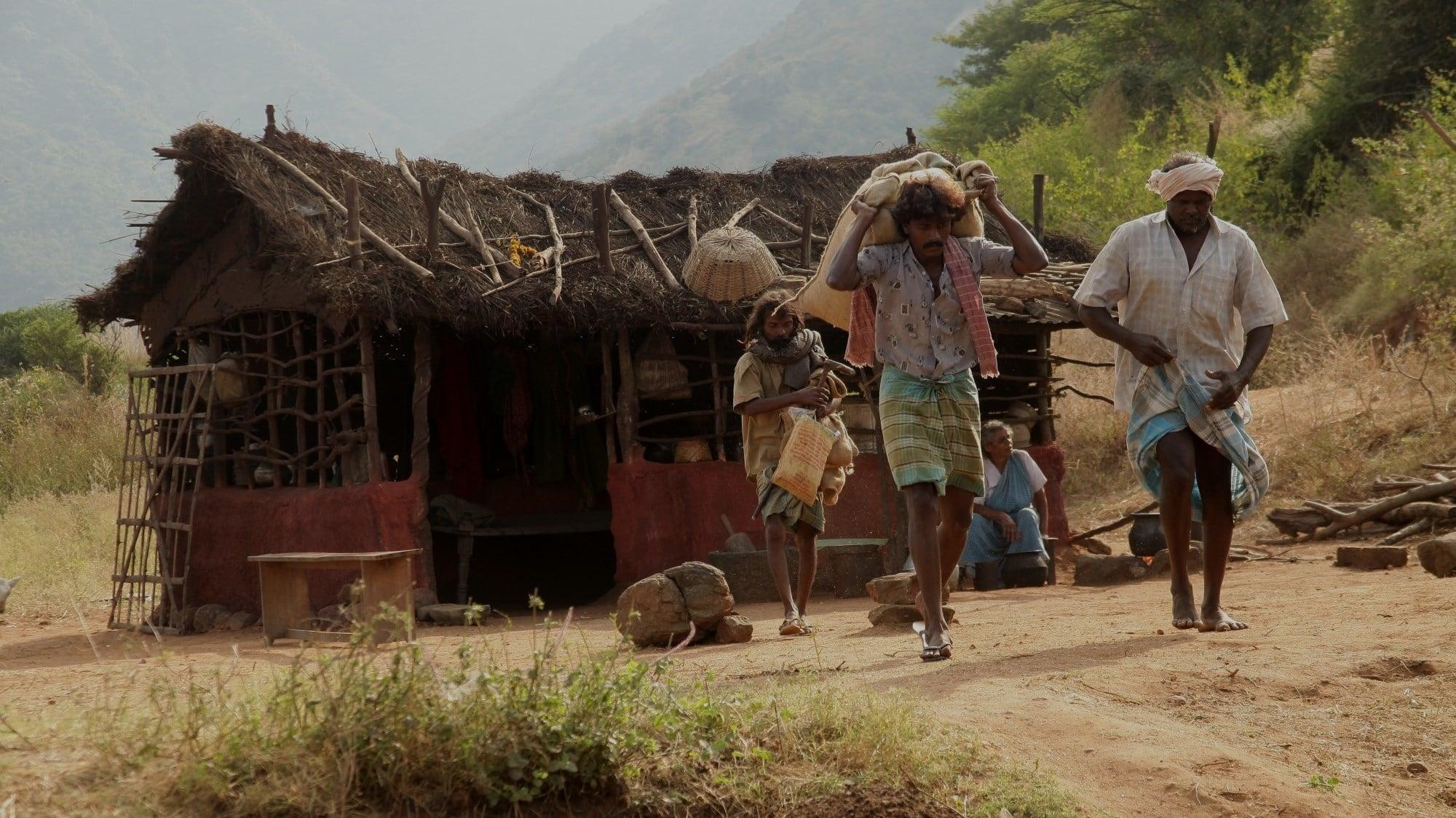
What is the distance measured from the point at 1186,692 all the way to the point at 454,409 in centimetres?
929

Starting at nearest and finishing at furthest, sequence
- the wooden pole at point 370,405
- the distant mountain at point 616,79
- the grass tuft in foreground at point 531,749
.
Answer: the grass tuft in foreground at point 531,749 → the wooden pole at point 370,405 → the distant mountain at point 616,79

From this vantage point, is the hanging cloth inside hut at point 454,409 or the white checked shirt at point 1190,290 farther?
the hanging cloth inside hut at point 454,409

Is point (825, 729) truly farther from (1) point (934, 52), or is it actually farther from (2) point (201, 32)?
(2) point (201, 32)

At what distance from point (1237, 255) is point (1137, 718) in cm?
221

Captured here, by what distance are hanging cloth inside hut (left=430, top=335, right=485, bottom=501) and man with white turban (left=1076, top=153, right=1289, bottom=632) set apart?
824cm

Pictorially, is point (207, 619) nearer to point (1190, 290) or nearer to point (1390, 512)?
point (1190, 290)

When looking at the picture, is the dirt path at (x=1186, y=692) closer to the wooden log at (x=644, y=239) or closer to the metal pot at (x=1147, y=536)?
the metal pot at (x=1147, y=536)

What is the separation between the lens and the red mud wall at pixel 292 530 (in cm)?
1083

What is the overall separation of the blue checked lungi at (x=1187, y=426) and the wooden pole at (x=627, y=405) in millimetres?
6262

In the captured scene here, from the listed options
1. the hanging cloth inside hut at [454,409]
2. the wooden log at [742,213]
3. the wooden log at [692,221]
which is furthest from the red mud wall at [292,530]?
the wooden log at [742,213]

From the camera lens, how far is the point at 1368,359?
16469 millimetres

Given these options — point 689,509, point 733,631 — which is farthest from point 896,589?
point 689,509

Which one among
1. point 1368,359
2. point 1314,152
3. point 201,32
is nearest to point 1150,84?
point 1314,152

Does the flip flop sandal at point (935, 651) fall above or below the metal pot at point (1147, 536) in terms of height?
below
